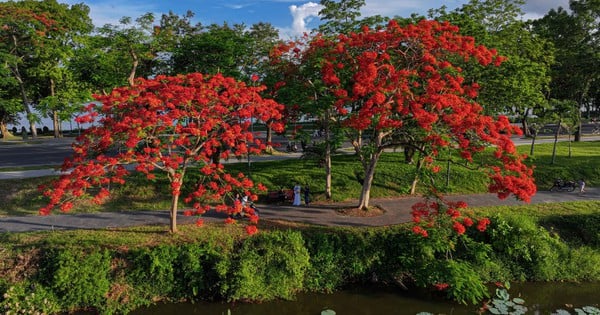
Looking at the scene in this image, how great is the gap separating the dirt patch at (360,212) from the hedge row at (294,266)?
2073 mm

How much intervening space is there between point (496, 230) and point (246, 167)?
14.3 meters

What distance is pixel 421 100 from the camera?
1440 centimetres

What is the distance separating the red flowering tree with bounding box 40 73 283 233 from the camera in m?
12.2

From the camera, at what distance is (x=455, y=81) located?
14.9 metres

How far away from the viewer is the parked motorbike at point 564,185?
2186cm

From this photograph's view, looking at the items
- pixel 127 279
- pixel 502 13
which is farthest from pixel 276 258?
pixel 502 13

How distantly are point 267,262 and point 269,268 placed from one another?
0.74ft

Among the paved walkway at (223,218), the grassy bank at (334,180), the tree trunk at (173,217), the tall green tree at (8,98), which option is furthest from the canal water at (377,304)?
the tall green tree at (8,98)

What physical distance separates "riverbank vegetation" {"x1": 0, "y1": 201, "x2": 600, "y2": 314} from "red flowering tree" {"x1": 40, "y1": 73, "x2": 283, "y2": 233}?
4.94 ft

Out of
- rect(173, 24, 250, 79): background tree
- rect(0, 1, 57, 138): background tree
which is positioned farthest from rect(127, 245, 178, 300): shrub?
rect(0, 1, 57, 138): background tree

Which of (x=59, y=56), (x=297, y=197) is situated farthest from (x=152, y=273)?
(x=59, y=56)

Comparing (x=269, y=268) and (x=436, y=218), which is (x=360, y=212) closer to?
(x=436, y=218)

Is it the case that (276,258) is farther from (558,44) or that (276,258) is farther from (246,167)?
(558,44)

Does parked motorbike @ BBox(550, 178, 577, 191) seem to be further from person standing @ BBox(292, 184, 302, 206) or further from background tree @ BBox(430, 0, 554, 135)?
person standing @ BBox(292, 184, 302, 206)
